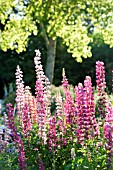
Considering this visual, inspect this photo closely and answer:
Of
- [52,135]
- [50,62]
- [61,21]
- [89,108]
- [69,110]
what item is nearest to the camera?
[89,108]

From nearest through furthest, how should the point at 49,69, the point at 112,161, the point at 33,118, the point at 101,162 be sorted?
1. the point at 112,161
2. the point at 101,162
3. the point at 33,118
4. the point at 49,69

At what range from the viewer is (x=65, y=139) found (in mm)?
5102

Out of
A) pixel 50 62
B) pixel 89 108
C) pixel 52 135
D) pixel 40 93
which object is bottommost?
pixel 52 135

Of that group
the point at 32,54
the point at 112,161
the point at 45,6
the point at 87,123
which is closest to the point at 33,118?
A: the point at 87,123

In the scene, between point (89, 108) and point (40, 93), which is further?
point (40, 93)

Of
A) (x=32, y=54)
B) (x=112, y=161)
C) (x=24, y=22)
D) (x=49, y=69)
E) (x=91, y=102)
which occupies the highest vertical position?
(x=32, y=54)

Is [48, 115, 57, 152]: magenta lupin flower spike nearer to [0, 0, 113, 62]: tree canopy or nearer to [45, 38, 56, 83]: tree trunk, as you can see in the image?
[0, 0, 113, 62]: tree canopy

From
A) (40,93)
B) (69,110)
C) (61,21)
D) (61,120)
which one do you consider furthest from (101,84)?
(61,21)

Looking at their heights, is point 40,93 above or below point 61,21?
below

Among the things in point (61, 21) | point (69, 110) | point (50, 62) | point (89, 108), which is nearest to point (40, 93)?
point (69, 110)

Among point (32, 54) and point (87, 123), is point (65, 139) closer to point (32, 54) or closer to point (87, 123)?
point (87, 123)

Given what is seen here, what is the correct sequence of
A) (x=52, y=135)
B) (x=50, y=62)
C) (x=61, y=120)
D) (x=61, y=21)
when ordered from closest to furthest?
1. (x=52, y=135)
2. (x=61, y=120)
3. (x=61, y=21)
4. (x=50, y=62)

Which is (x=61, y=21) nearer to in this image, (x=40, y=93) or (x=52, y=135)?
(x=40, y=93)

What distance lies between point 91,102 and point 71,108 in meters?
0.48
